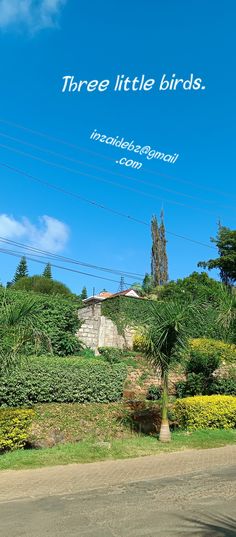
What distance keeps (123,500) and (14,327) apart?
4179mm

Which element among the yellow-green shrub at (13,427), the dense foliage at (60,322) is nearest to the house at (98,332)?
the dense foliage at (60,322)

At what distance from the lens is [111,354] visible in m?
18.6

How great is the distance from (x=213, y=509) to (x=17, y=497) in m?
2.69

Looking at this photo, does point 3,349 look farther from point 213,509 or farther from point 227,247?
point 227,247

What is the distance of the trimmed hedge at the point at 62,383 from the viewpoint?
13.6 m

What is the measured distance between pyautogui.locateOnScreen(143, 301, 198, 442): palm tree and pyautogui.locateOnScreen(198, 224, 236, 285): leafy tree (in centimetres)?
2153

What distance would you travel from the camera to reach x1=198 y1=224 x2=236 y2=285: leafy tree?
3200cm

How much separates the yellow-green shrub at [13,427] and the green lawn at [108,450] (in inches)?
10.6

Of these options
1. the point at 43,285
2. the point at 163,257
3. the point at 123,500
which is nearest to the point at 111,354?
the point at 123,500

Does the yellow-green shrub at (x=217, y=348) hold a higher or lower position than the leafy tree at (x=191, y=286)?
lower

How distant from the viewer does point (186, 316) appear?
36.2ft

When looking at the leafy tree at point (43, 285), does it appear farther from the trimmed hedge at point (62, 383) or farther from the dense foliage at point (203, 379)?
the trimmed hedge at point (62, 383)

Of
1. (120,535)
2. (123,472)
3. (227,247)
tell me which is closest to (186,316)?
(123,472)

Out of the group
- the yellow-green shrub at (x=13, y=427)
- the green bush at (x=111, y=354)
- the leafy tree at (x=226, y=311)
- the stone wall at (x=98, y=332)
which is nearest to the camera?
the yellow-green shrub at (x=13, y=427)
